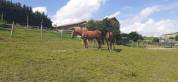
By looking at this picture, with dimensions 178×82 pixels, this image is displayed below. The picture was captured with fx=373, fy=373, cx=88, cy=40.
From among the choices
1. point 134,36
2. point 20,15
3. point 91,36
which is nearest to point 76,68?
point 91,36

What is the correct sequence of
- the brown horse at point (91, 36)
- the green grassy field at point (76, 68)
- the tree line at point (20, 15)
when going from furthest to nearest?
the tree line at point (20, 15)
the brown horse at point (91, 36)
the green grassy field at point (76, 68)

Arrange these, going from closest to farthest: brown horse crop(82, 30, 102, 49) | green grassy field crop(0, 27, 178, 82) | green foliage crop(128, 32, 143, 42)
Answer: green grassy field crop(0, 27, 178, 82) < brown horse crop(82, 30, 102, 49) < green foliage crop(128, 32, 143, 42)

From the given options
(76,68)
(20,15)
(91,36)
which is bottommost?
(76,68)

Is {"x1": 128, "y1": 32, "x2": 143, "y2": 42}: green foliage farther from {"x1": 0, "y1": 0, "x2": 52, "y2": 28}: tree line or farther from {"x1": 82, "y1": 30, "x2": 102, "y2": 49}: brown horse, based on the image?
{"x1": 82, "y1": 30, "x2": 102, "y2": 49}: brown horse

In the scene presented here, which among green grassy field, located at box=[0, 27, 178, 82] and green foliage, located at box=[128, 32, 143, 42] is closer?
green grassy field, located at box=[0, 27, 178, 82]

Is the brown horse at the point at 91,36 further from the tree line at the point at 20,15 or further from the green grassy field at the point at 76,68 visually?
the tree line at the point at 20,15

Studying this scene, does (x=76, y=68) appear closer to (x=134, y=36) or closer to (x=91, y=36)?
(x=91, y=36)

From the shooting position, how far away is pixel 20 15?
119500mm

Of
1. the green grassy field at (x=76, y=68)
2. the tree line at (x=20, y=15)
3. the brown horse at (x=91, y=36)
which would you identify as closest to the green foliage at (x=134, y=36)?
the tree line at (x=20, y=15)

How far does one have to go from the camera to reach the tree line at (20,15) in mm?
114037

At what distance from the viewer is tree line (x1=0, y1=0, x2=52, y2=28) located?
114 m

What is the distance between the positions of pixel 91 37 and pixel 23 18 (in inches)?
3319

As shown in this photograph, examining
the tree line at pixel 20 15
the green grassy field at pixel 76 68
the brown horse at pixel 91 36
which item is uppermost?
the tree line at pixel 20 15

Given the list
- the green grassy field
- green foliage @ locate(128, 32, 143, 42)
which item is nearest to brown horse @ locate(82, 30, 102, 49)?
the green grassy field
